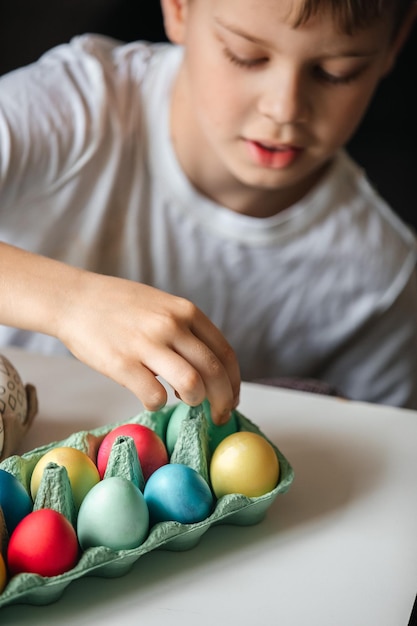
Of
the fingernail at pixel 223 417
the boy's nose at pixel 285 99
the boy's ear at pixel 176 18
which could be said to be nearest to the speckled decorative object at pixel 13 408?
the fingernail at pixel 223 417

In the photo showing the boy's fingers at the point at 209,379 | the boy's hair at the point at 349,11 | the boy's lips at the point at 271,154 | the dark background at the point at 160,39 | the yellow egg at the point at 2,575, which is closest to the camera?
the yellow egg at the point at 2,575

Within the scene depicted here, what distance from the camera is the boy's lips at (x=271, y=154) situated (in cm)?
79

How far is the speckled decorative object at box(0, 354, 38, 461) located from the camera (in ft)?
1.69

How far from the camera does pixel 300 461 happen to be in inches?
22.0

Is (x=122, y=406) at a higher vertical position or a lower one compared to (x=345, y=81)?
lower

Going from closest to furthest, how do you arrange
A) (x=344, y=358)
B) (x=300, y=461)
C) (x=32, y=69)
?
(x=300, y=461)
(x=32, y=69)
(x=344, y=358)

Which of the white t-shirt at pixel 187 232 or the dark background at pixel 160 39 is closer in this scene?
the white t-shirt at pixel 187 232

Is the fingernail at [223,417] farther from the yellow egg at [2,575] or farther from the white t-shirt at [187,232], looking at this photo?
the white t-shirt at [187,232]

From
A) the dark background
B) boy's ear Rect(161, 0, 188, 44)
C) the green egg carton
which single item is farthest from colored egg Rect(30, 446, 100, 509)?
the dark background

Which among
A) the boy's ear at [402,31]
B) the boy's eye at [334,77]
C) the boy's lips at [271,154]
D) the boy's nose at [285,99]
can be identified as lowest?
the boy's lips at [271,154]

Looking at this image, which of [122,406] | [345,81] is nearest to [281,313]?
[345,81]

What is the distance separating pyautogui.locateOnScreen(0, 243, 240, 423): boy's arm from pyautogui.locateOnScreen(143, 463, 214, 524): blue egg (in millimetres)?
53

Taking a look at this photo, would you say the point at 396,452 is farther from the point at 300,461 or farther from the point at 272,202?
the point at 272,202

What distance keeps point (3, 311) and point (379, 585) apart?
1.05 feet
